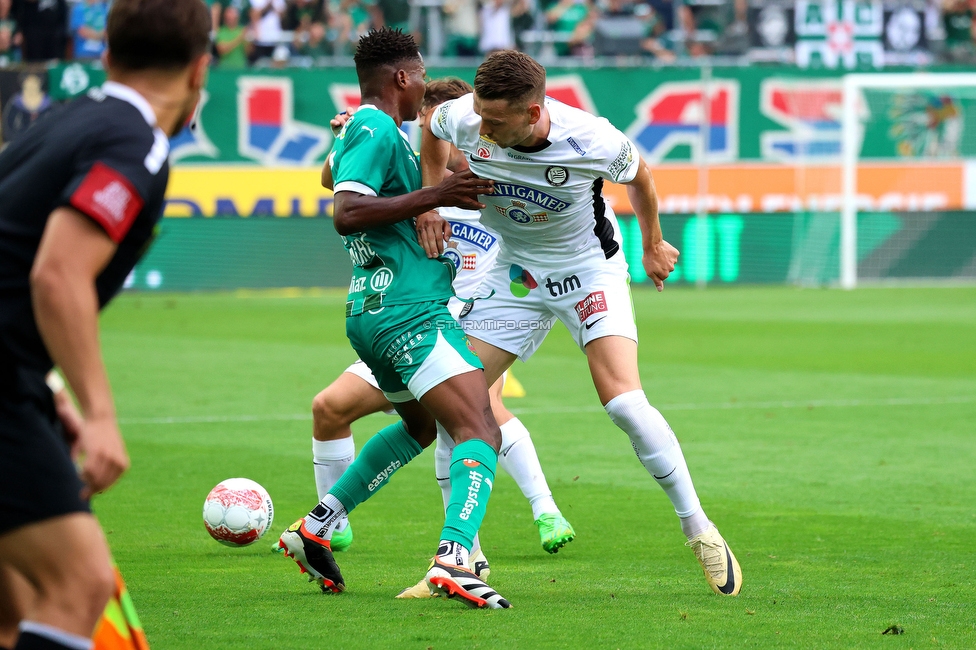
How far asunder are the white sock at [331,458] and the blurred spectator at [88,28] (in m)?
18.3

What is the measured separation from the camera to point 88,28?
23406 mm

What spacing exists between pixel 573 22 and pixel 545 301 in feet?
68.1

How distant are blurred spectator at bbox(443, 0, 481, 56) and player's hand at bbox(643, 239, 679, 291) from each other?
1966cm

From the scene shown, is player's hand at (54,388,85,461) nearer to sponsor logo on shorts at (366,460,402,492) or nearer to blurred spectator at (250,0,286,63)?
sponsor logo on shorts at (366,460,402,492)

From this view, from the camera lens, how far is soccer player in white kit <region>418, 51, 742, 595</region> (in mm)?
5246

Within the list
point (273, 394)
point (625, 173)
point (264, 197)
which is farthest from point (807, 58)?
point (625, 173)

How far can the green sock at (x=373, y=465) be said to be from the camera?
537cm

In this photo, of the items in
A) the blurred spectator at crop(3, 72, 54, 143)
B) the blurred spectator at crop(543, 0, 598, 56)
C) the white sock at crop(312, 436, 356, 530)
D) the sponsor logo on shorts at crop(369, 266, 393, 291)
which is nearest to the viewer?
the sponsor logo on shorts at crop(369, 266, 393, 291)

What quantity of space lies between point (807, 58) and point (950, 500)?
19864 mm

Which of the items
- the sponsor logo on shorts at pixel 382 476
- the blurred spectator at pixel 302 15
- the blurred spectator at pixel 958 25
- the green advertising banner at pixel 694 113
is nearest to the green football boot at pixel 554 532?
the sponsor logo on shorts at pixel 382 476

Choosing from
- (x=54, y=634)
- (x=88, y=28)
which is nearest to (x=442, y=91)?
(x=54, y=634)

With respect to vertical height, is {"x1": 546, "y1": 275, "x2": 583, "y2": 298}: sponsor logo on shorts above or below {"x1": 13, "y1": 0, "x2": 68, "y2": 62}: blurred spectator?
above

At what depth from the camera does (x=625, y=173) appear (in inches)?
221

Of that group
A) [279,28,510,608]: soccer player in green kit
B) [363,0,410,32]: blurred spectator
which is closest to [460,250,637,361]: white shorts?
Answer: [279,28,510,608]: soccer player in green kit
